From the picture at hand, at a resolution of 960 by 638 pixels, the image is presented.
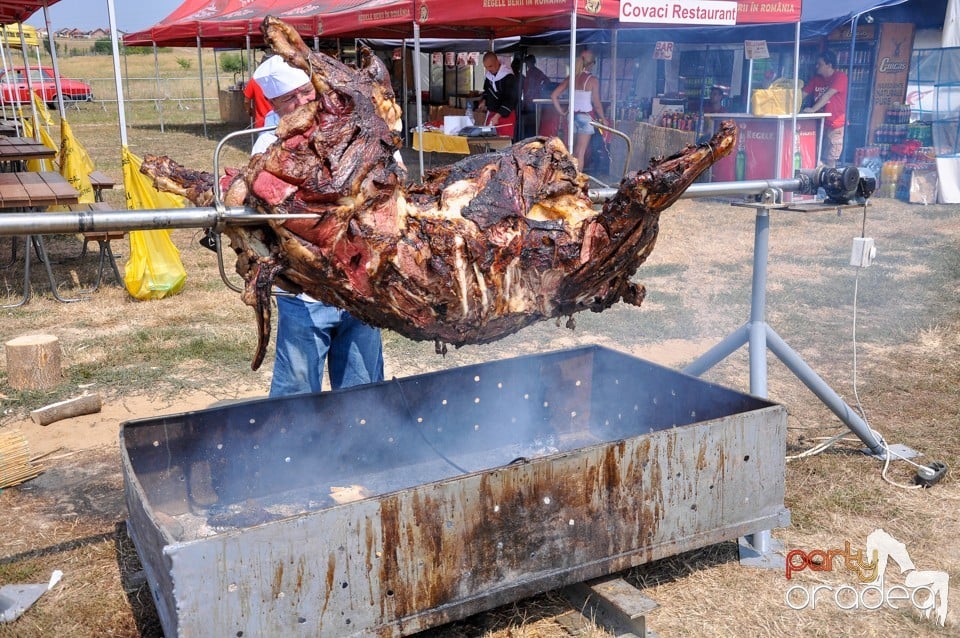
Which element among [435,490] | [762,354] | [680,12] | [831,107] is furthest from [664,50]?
[435,490]

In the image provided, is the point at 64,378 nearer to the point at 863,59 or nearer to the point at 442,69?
the point at 863,59

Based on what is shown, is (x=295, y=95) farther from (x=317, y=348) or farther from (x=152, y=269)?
(x=152, y=269)

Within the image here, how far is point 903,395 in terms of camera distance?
17.3ft

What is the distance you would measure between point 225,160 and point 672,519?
14.2 m

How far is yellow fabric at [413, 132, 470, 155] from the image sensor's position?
13359 millimetres

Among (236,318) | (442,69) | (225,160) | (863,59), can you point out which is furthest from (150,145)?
(863,59)

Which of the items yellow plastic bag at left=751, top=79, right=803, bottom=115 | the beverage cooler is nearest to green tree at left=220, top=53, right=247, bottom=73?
the beverage cooler

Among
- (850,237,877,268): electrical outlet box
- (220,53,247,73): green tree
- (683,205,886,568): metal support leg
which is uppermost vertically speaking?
(220,53,247,73): green tree

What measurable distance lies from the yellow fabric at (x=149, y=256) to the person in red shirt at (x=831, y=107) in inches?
365

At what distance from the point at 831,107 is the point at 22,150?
10.5 m

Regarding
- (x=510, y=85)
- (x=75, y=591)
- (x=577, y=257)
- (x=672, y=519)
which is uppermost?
(x=510, y=85)

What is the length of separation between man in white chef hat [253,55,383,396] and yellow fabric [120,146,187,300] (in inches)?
151

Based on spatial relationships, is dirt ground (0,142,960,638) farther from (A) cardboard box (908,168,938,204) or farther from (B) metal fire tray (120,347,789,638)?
(A) cardboard box (908,168,938,204)

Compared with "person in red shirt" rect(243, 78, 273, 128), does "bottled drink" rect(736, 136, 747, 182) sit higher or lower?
lower
